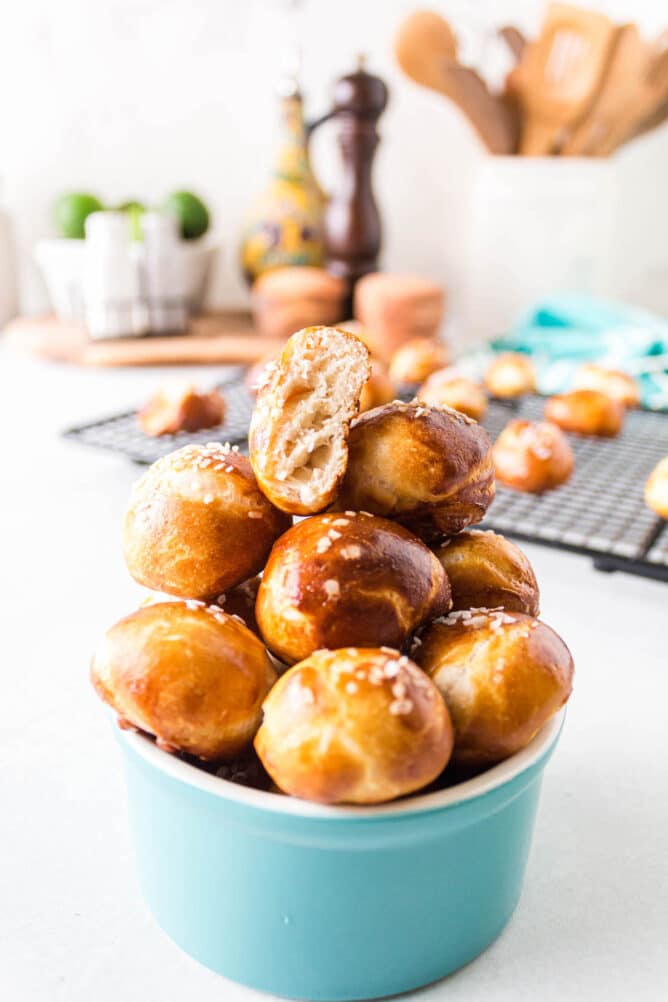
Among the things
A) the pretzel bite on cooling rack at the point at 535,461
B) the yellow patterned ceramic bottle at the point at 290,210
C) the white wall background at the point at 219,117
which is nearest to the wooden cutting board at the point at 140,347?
the yellow patterned ceramic bottle at the point at 290,210

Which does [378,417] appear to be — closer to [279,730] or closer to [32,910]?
[279,730]

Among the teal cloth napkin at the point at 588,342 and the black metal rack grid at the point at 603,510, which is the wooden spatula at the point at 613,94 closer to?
the teal cloth napkin at the point at 588,342

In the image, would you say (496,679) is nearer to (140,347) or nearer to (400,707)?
(400,707)

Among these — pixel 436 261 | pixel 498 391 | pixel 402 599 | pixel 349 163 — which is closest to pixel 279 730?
pixel 402 599

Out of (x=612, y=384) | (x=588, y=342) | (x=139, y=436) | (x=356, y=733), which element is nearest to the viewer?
(x=356, y=733)

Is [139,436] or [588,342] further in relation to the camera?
[588,342]

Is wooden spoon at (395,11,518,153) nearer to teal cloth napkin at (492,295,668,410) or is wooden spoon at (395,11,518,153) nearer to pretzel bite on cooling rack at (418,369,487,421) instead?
teal cloth napkin at (492,295,668,410)

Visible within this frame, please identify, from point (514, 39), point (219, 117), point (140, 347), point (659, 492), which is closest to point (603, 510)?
point (659, 492)
